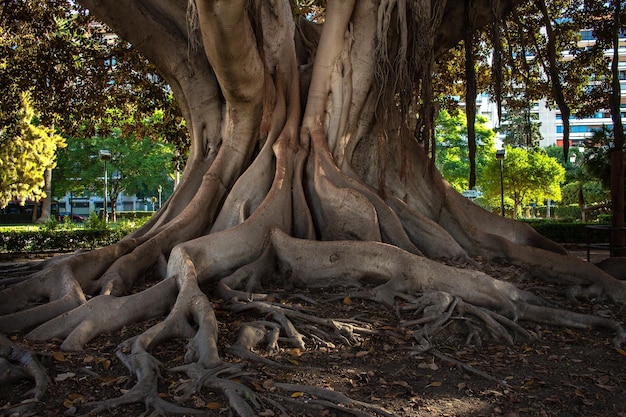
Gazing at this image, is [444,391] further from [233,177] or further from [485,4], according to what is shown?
[485,4]

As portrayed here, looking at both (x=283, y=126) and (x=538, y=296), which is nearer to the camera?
(x=538, y=296)

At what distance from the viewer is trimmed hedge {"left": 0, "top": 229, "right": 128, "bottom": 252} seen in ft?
46.8

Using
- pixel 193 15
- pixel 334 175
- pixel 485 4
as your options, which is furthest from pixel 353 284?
pixel 485 4

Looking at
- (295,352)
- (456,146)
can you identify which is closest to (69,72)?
(295,352)

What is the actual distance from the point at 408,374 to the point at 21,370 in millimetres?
2486

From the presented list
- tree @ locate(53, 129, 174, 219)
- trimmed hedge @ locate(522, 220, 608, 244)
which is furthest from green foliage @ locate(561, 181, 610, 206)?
tree @ locate(53, 129, 174, 219)

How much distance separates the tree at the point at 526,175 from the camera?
31.2 meters

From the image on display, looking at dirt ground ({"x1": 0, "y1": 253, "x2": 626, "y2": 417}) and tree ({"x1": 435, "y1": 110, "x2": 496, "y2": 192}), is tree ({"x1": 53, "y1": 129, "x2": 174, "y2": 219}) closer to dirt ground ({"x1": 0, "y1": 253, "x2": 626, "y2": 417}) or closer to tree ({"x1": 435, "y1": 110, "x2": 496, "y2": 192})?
tree ({"x1": 435, "y1": 110, "x2": 496, "y2": 192})

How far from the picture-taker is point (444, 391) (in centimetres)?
346

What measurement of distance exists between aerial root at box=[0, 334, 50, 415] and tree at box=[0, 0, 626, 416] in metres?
0.39

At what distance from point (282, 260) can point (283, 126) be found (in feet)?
6.86

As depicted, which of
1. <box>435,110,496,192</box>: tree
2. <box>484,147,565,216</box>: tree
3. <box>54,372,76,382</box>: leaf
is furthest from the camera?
<box>435,110,496,192</box>: tree

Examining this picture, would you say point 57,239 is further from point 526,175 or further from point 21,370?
point 526,175

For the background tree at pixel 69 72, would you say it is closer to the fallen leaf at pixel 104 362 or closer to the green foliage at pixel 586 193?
the fallen leaf at pixel 104 362
